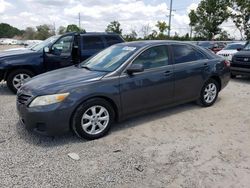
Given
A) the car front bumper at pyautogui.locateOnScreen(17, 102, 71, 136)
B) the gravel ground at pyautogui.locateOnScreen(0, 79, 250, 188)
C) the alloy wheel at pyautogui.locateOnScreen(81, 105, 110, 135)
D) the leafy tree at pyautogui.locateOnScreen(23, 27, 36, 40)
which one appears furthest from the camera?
the leafy tree at pyautogui.locateOnScreen(23, 27, 36, 40)

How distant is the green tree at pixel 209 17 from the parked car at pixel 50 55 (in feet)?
116

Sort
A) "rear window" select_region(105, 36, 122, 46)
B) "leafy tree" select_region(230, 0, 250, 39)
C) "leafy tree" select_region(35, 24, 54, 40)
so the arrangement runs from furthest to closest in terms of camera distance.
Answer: "leafy tree" select_region(35, 24, 54, 40) < "leafy tree" select_region(230, 0, 250, 39) < "rear window" select_region(105, 36, 122, 46)

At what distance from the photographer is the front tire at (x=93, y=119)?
4.49 metres

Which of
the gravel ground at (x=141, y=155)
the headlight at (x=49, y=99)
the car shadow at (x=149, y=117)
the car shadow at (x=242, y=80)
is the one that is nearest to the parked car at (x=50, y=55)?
the gravel ground at (x=141, y=155)

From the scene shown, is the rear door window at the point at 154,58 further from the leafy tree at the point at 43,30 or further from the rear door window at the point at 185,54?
the leafy tree at the point at 43,30

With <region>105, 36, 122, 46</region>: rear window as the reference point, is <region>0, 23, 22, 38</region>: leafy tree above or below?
above

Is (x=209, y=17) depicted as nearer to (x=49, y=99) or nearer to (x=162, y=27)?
(x=162, y=27)

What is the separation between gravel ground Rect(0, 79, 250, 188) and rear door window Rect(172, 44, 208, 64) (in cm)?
117

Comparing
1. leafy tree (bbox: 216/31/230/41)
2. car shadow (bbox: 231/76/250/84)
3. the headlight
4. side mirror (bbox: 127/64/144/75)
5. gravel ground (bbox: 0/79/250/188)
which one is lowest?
gravel ground (bbox: 0/79/250/188)

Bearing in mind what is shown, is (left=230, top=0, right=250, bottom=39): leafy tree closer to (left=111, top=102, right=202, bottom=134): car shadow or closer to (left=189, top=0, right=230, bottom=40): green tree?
(left=189, top=0, right=230, bottom=40): green tree

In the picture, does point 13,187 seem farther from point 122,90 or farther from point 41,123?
point 122,90

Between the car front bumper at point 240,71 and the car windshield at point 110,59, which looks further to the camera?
the car front bumper at point 240,71

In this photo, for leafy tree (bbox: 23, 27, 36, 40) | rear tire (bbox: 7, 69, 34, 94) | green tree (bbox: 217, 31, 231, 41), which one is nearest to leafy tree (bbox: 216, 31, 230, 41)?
green tree (bbox: 217, 31, 231, 41)

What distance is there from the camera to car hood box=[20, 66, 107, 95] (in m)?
4.45
